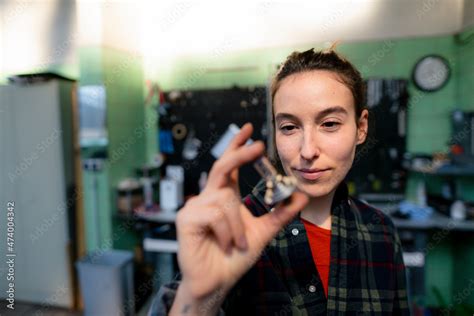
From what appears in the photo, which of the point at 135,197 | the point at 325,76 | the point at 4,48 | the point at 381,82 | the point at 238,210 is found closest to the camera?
the point at 238,210

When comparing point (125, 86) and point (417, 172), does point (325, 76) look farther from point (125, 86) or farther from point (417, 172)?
point (125, 86)

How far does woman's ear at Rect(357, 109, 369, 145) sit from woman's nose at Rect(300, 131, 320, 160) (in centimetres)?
18

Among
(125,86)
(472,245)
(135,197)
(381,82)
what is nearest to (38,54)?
(125,86)

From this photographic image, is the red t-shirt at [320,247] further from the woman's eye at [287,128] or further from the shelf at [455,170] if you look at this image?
the shelf at [455,170]

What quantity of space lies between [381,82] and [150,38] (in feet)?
7.43

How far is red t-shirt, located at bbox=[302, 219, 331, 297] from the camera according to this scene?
713mm

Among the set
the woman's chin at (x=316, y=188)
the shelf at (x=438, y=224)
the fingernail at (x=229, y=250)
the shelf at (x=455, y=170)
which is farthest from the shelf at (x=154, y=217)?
the shelf at (x=455, y=170)

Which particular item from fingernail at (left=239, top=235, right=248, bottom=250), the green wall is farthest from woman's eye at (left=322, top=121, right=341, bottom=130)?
the green wall

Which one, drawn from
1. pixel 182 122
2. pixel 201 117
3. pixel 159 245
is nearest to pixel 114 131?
pixel 182 122

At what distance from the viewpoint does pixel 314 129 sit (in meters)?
0.64

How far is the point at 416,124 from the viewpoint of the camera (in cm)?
248

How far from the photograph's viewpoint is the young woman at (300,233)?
0.46 meters

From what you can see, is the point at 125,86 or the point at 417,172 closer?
the point at 417,172

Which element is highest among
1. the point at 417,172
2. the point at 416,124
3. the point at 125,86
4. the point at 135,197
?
the point at 125,86
